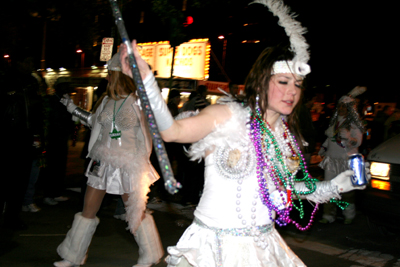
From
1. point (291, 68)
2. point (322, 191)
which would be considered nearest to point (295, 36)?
point (291, 68)

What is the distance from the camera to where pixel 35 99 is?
5180 millimetres

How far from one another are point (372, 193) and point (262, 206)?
141 inches

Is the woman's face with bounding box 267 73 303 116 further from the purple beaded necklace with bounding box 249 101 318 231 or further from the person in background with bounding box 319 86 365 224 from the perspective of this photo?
the person in background with bounding box 319 86 365 224

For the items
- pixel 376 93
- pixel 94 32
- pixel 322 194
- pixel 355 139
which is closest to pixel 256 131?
pixel 322 194

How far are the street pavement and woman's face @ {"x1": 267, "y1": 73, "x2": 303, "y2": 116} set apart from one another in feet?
8.89

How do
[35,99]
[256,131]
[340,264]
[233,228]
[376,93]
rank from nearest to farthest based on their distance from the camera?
[233,228]
[256,131]
[340,264]
[35,99]
[376,93]

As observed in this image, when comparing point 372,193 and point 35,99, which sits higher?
point 35,99

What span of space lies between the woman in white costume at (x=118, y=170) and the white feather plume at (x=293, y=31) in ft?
5.72

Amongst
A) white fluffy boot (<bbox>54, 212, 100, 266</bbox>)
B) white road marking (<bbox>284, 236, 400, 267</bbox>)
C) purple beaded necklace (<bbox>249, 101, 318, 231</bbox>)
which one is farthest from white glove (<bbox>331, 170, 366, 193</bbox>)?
white road marking (<bbox>284, 236, 400, 267</bbox>)

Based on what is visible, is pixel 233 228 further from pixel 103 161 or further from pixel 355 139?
pixel 355 139

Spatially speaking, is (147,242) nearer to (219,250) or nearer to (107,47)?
(219,250)

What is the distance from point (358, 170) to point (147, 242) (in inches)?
91.5

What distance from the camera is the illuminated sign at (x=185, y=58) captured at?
53.4 ft

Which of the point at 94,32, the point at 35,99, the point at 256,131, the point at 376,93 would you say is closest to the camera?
the point at 256,131
